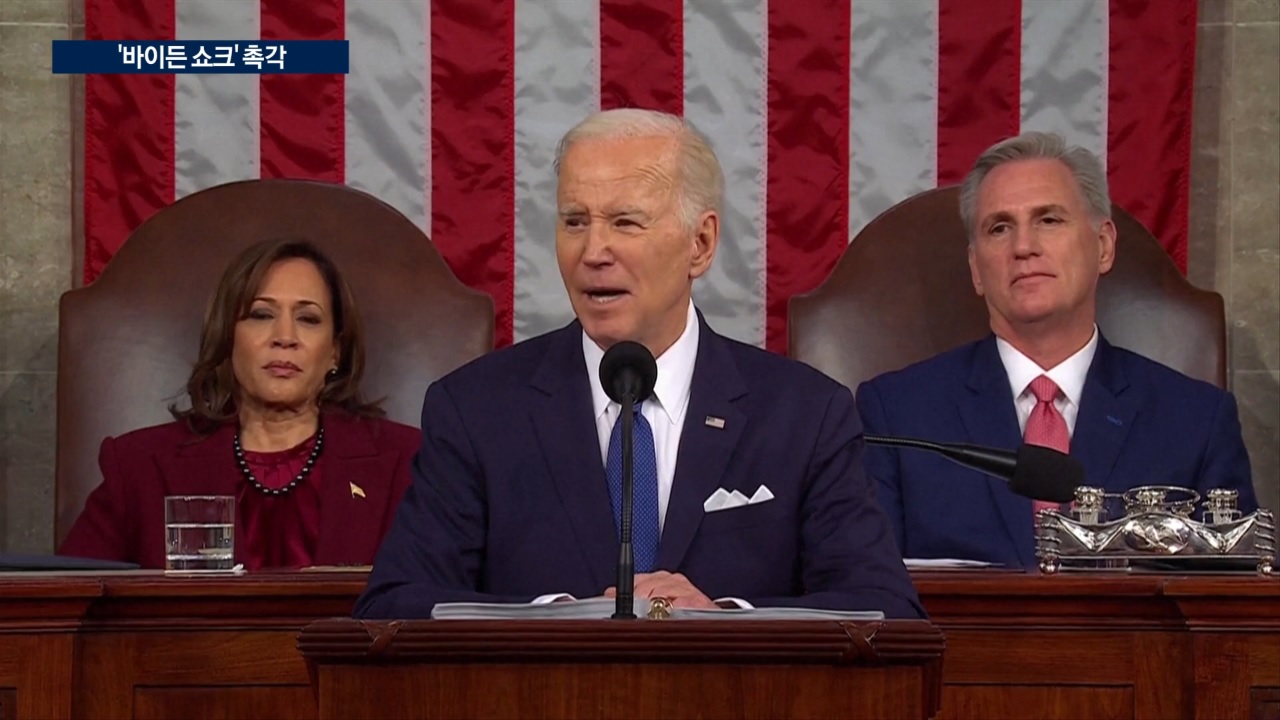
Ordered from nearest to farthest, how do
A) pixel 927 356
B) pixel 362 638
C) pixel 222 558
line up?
pixel 362 638 < pixel 222 558 < pixel 927 356

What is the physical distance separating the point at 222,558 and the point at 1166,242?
266 cm

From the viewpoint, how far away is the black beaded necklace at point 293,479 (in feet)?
13.7

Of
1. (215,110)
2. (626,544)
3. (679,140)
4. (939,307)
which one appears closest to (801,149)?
(939,307)

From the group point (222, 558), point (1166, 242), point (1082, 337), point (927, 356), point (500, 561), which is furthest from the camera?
point (1166, 242)

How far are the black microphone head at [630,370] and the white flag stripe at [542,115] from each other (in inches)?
103

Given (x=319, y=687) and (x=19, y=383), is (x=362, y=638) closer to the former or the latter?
(x=319, y=687)

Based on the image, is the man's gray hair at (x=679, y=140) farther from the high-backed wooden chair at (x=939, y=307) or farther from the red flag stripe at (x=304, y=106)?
the red flag stripe at (x=304, y=106)

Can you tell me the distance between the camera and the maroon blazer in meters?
4.14

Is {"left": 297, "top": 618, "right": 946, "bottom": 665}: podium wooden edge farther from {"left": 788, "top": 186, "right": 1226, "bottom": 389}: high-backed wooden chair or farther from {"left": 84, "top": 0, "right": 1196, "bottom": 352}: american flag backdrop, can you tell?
{"left": 84, "top": 0, "right": 1196, "bottom": 352}: american flag backdrop

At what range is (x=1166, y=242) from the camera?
500 centimetres

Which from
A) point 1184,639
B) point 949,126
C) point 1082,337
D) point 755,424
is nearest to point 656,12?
point 949,126

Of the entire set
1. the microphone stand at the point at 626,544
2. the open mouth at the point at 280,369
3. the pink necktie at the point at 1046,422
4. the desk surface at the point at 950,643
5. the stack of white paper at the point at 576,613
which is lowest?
the desk surface at the point at 950,643

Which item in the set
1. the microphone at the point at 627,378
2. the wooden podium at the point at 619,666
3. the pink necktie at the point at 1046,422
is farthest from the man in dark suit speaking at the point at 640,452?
the pink necktie at the point at 1046,422

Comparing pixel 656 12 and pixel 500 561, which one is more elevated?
pixel 656 12
